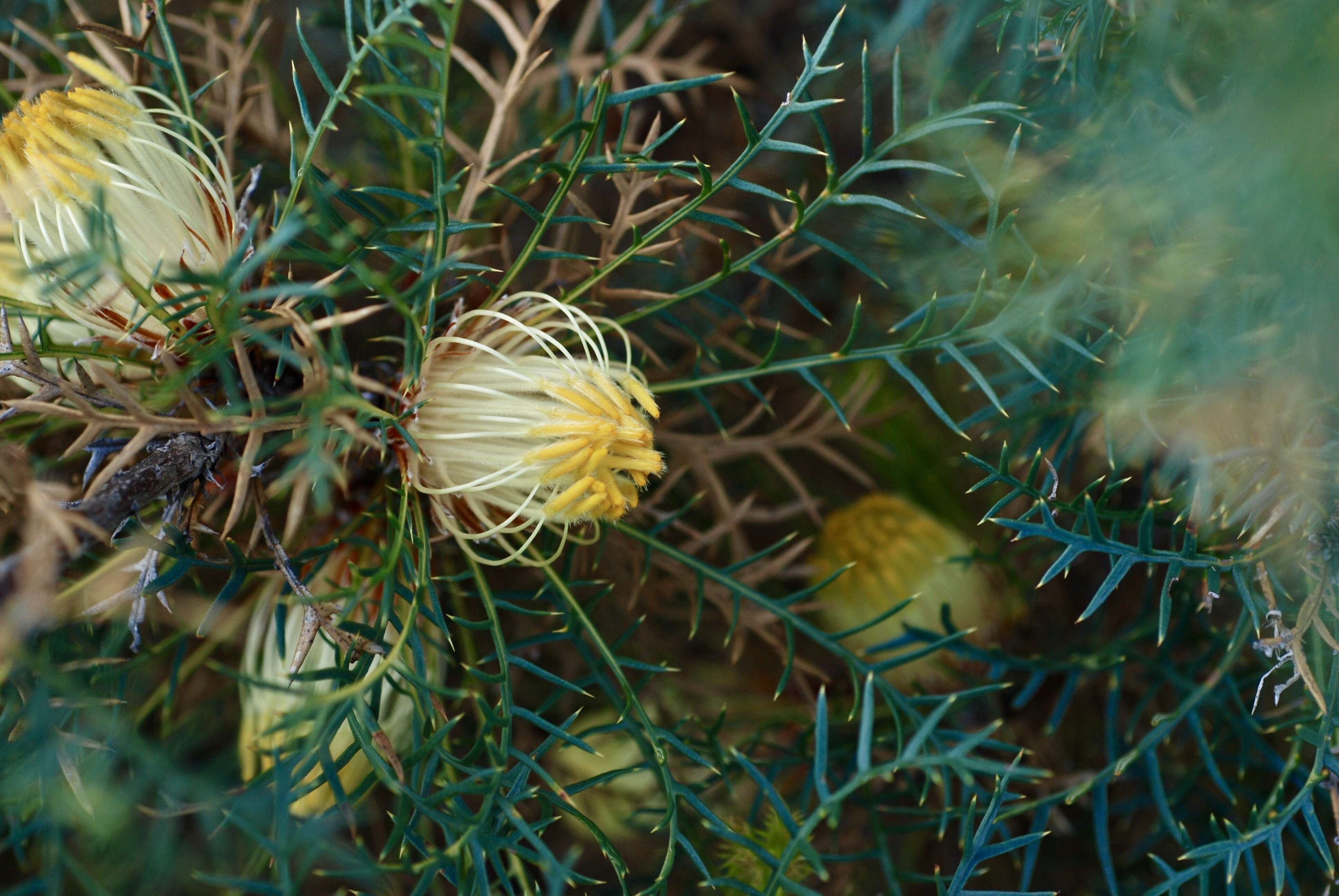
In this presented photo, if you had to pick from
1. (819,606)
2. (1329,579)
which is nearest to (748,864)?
(819,606)

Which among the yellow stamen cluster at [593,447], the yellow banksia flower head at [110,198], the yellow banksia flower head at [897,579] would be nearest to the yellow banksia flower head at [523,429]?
the yellow stamen cluster at [593,447]

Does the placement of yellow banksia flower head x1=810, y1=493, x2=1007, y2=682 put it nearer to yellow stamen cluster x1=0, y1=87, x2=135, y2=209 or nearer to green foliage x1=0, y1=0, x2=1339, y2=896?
green foliage x1=0, y1=0, x2=1339, y2=896

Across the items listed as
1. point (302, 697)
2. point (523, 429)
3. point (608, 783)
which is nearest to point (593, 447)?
point (523, 429)

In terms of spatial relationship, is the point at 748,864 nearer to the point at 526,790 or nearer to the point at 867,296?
the point at 526,790

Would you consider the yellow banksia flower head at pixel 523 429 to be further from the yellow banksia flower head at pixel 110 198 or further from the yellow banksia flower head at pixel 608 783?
the yellow banksia flower head at pixel 608 783

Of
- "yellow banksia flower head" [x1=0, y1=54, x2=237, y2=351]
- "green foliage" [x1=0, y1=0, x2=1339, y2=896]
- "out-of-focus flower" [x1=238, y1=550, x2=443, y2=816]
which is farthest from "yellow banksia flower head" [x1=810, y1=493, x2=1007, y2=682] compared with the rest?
"yellow banksia flower head" [x1=0, y1=54, x2=237, y2=351]

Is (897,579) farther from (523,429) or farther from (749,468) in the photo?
(523,429)
